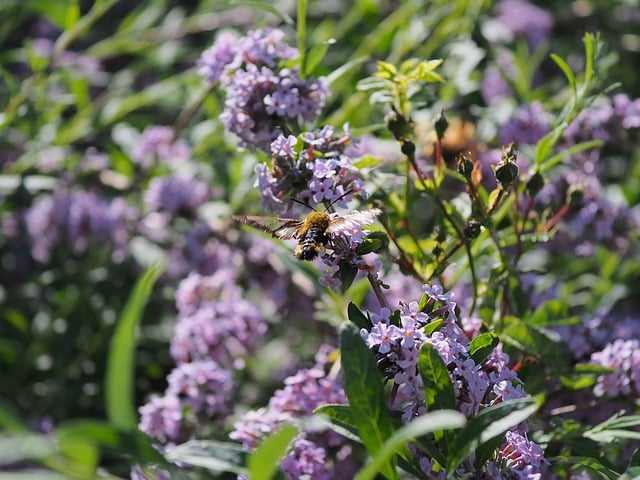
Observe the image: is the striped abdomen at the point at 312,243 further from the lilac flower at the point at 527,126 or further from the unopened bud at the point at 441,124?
the lilac flower at the point at 527,126

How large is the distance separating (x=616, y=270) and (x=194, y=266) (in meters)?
1.31

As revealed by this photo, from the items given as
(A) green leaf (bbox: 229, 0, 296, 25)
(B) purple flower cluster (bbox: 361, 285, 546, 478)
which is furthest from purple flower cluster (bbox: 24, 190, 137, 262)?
(B) purple flower cluster (bbox: 361, 285, 546, 478)

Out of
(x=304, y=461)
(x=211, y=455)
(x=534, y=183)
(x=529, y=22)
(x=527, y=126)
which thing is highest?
(x=529, y=22)

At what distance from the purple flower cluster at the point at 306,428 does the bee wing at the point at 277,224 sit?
34 cm

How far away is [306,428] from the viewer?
5.71ft

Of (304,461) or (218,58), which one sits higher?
(218,58)

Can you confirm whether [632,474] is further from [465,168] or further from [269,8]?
[269,8]

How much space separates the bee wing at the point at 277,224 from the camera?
1.60 metres

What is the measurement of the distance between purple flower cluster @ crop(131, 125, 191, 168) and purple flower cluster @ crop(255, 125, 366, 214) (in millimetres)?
1289

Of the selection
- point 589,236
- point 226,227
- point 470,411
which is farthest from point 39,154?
point 470,411

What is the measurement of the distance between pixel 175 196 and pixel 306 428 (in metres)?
1.16

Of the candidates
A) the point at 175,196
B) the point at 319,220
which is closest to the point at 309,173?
the point at 319,220

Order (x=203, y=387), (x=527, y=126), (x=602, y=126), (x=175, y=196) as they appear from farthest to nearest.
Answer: (x=175, y=196) < (x=527, y=126) < (x=602, y=126) < (x=203, y=387)

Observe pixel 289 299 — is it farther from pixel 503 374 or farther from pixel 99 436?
pixel 99 436
